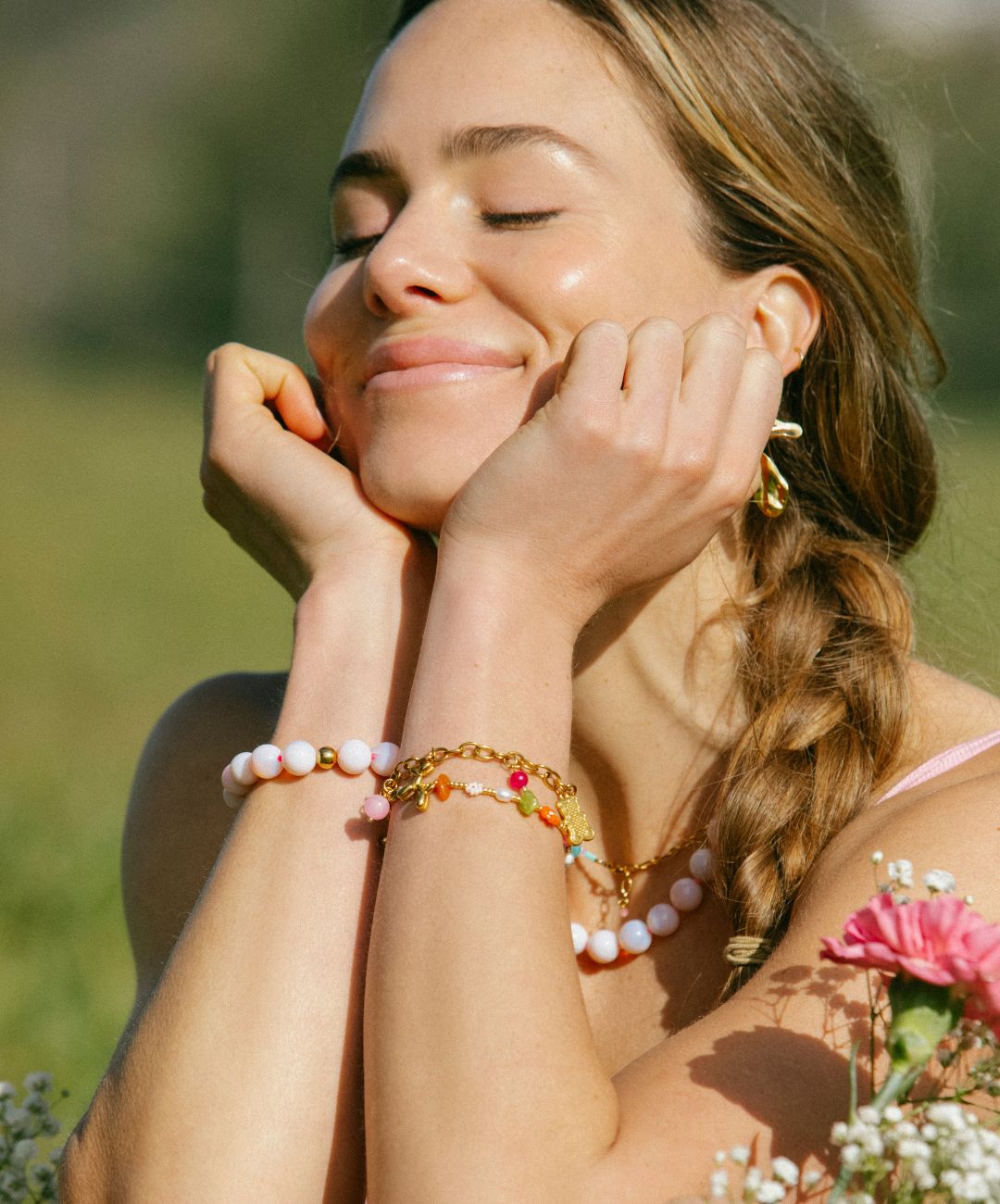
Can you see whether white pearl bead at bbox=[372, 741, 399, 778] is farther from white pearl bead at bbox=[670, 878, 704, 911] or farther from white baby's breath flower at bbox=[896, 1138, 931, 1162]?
white baby's breath flower at bbox=[896, 1138, 931, 1162]

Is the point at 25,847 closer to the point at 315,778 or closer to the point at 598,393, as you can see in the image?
the point at 315,778

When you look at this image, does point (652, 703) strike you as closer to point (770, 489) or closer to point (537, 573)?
point (770, 489)

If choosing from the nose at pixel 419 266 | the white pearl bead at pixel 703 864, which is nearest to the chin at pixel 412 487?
the nose at pixel 419 266

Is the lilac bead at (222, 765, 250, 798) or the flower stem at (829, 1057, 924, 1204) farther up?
the lilac bead at (222, 765, 250, 798)

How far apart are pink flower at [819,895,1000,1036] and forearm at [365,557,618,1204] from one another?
571mm

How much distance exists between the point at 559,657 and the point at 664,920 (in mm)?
744

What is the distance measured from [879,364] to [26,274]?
146 ft

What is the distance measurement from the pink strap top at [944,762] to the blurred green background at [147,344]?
775mm

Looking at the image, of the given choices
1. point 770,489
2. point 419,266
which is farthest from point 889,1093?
point 419,266

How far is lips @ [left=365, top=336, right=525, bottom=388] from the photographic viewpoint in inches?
111

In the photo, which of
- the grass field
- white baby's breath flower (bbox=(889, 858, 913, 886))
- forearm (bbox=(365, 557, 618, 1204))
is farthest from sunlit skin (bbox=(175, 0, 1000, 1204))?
the grass field

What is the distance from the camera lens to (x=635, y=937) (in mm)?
2988

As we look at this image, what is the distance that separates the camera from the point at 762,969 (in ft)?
7.73

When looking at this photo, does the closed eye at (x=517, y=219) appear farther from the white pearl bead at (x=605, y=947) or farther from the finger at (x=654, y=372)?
the white pearl bead at (x=605, y=947)
